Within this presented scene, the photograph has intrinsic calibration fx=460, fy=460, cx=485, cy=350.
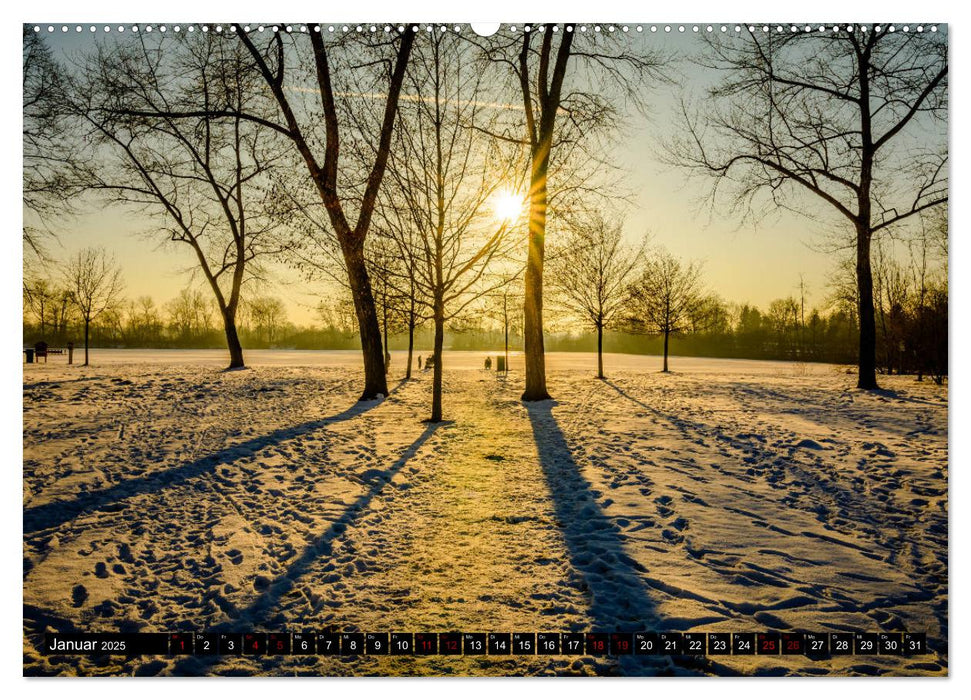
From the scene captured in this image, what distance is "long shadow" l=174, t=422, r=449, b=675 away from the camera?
2.22 meters

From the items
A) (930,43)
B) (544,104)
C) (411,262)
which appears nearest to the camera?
(930,43)

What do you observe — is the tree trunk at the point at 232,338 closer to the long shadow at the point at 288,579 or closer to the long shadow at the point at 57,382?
the long shadow at the point at 57,382

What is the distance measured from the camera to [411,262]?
27.4 ft

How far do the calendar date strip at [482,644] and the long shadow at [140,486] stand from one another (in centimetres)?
246

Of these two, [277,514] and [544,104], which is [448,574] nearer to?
[277,514]

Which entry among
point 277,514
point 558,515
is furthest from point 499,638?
point 277,514

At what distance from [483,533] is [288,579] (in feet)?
5.10

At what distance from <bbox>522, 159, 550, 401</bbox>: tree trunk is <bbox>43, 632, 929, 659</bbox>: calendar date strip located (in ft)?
27.0

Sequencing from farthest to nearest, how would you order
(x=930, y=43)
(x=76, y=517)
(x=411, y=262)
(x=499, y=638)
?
(x=411, y=262), (x=76, y=517), (x=930, y=43), (x=499, y=638)

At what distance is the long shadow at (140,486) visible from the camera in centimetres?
410

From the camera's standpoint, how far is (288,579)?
3.28 metres

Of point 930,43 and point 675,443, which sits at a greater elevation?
point 930,43

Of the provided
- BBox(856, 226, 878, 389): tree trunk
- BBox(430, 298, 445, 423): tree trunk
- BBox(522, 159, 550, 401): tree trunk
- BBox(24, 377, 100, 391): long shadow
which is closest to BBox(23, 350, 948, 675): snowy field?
BBox(430, 298, 445, 423): tree trunk

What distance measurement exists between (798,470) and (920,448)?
1.95m
